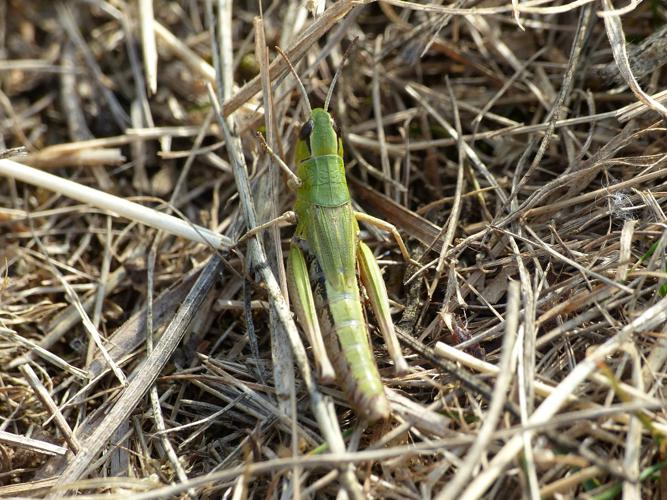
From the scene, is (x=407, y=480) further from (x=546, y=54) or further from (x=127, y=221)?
(x=546, y=54)

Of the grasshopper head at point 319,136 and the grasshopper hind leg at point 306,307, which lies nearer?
the grasshopper hind leg at point 306,307

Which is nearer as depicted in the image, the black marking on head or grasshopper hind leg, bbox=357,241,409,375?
grasshopper hind leg, bbox=357,241,409,375

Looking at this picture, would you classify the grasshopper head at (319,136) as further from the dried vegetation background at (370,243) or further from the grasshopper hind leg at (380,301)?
the grasshopper hind leg at (380,301)

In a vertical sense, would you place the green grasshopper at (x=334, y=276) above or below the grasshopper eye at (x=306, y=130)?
below

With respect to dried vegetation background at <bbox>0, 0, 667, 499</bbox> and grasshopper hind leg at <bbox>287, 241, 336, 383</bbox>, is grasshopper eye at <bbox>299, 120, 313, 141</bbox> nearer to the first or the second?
dried vegetation background at <bbox>0, 0, 667, 499</bbox>

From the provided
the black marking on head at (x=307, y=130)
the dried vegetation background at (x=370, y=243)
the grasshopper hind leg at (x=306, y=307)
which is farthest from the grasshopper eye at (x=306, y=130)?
the grasshopper hind leg at (x=306, y=307)

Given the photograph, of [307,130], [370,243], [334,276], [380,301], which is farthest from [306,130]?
[380,301]

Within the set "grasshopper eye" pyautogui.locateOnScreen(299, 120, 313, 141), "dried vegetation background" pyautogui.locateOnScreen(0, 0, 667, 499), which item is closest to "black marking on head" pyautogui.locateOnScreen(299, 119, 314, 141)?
"grasshopper eye" pyautogui.locateOnScreen(299, 120, 313, 141)
